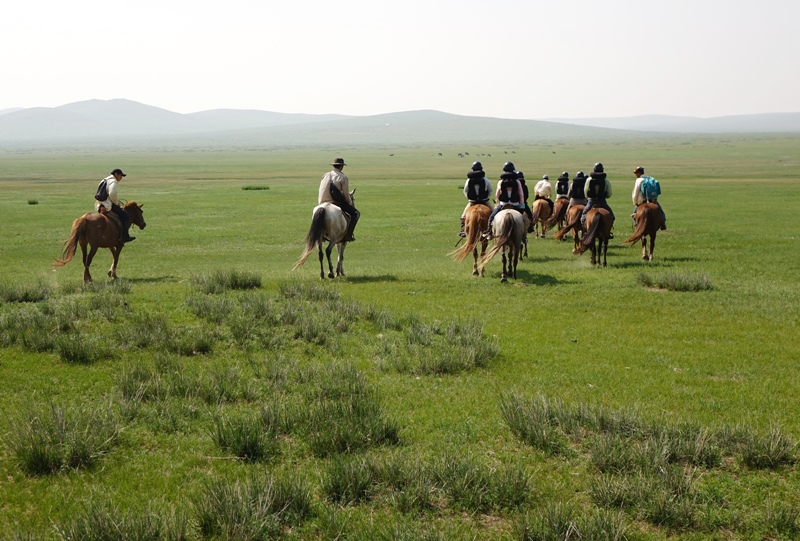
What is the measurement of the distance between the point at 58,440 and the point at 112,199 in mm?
12065

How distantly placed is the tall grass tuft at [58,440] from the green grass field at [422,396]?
0.05 meters

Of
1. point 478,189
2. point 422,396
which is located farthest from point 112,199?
point 422,396

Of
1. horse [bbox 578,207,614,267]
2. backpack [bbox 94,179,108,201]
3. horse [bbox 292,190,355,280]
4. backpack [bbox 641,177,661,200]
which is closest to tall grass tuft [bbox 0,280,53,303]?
backpack [bbox 94,179,108,201]

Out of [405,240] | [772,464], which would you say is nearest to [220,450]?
[772,464]

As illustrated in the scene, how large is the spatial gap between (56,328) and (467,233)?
10114mm

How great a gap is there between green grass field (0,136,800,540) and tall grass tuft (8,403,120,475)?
0.05m

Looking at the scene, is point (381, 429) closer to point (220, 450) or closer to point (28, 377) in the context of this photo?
point (220, 450)

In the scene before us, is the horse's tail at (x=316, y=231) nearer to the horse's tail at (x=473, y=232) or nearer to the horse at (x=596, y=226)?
the horse's tail at (x=473, y=232)

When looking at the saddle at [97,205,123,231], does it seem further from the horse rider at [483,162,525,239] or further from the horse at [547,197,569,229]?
the horse at [547,197,569,229]

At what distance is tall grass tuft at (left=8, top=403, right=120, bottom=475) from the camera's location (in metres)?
6.51

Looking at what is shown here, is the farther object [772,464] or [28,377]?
[28,377]

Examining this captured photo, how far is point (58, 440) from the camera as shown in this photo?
6727 mm

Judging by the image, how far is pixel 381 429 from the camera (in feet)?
23.9

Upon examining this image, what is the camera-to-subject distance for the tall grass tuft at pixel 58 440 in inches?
256
